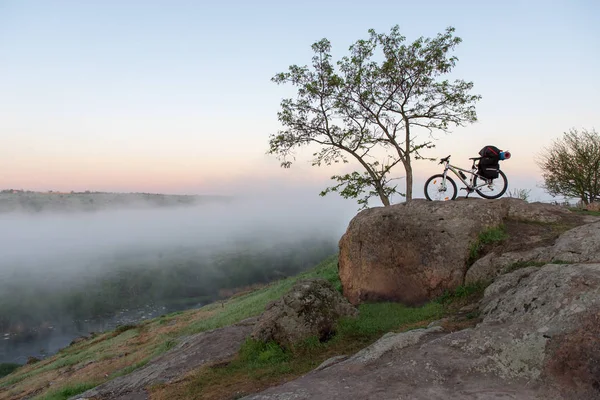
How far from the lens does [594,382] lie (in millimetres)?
5895

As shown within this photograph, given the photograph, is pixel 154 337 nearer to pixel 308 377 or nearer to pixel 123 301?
pixel 308 377

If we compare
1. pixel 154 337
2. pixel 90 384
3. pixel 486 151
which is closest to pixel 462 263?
pixel 486 151

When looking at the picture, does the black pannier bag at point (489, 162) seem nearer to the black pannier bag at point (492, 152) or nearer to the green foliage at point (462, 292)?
the black pannier bag at point (492, 152)

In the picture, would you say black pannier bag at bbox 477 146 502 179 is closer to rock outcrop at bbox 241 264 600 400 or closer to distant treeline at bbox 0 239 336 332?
rock outcrop at bbox 241 264 600 400

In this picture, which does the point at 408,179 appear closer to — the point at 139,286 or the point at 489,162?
the point at 489,162

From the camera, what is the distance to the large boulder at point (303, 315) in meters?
13.3

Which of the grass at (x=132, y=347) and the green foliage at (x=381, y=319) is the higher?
the green foliage at (x=381, y=319)

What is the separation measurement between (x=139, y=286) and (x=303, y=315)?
286 feet

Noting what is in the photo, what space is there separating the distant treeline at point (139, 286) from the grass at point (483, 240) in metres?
66.8

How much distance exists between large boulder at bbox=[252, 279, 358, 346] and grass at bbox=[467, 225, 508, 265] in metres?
5.76


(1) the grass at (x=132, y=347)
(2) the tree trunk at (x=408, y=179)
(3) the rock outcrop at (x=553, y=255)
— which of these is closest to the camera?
(3) the rock outcrop at (x=553, y=255)

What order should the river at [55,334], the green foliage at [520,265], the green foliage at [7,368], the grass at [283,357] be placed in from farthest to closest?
the river at [55,334] < the green foliage at [7,368] < the green foliage at [520,265] < the grass at [283,357]

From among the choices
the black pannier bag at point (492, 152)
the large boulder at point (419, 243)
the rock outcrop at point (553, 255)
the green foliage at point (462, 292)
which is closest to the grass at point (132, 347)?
the large boulder at point (419, 243)

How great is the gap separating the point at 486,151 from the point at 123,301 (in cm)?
7972
